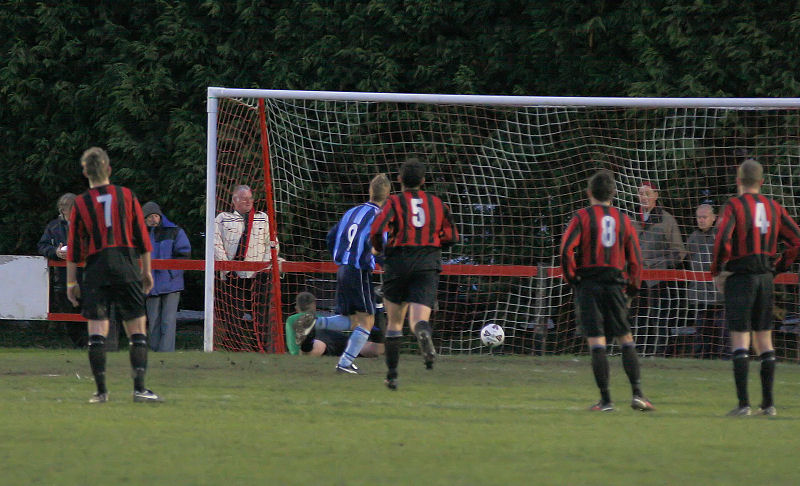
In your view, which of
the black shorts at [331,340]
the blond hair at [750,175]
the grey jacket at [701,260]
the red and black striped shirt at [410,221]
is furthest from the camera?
the grey jacket at [701,260]

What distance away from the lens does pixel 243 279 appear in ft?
47.3

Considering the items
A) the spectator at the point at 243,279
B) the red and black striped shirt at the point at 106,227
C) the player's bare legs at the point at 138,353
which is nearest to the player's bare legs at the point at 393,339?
the player's bare legs at the point at 138,353

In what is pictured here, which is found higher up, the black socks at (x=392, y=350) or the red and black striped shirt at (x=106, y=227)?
the red and black striped shirt at (x=106, y=227)

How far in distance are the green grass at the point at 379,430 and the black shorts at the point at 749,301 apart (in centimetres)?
64

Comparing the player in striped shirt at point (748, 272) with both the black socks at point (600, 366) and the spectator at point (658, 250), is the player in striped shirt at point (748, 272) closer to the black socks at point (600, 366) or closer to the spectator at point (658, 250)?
the black socks at point (600, 366)

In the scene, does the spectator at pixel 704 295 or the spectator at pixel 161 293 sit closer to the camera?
the spectator at pixel 704 295

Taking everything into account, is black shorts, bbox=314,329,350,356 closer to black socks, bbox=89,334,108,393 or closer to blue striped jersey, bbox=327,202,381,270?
blue striped jersey, bbox=327,202,381,270

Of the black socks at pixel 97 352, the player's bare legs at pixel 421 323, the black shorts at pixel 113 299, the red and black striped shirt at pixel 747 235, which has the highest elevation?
the red and black striped shirt at pixel 747 235

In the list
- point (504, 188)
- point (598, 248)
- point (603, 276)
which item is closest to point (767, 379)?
point (603, 276)

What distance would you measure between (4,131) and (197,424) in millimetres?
11552

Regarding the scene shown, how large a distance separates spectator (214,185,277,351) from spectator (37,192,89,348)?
1.77 metres

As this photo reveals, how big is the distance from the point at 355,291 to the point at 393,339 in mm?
1894

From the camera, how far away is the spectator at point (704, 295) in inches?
532

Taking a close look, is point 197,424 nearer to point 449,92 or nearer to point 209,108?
point 209,108
